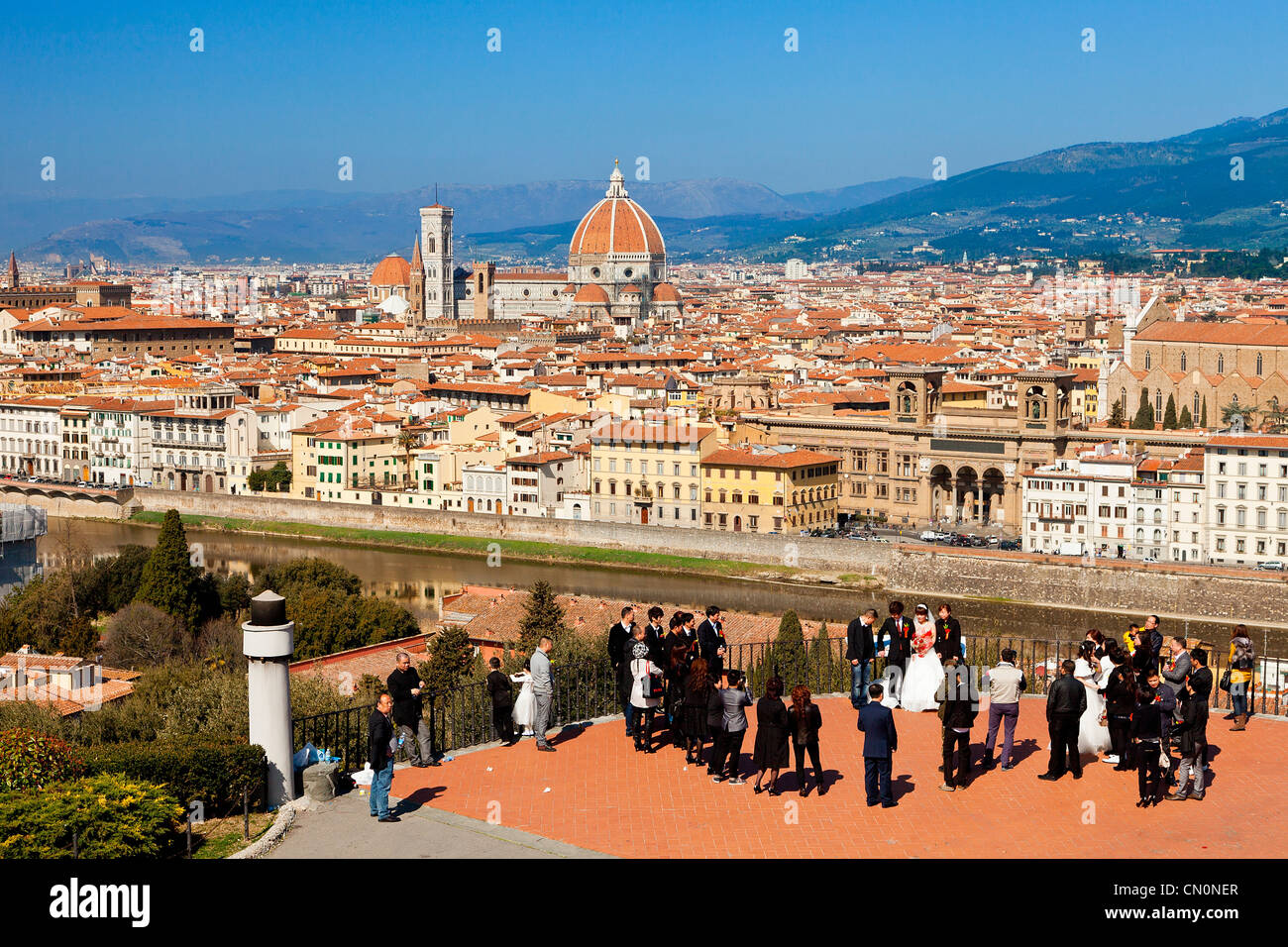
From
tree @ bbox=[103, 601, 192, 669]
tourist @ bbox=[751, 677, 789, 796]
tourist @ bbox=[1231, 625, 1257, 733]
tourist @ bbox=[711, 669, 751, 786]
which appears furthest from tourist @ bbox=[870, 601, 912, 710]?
tree @ bbox=[103, 601, 192, 669]

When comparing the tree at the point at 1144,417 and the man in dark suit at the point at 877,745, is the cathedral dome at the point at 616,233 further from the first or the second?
the man in dark suit at the point at 877,745

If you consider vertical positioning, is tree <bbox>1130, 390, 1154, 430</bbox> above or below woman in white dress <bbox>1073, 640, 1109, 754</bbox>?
below

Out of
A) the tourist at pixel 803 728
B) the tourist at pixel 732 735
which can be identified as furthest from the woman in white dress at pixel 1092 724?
the tourist at pixel 732 735

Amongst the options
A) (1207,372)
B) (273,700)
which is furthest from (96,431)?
(273,700)

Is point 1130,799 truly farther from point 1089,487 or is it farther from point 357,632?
point 1089,487

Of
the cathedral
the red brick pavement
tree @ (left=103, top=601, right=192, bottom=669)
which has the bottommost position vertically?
tree @ (left=103, top=601, right=192, bottom=669)

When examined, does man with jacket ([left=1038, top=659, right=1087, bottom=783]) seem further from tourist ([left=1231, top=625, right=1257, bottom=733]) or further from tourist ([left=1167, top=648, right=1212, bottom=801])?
tourist ([left=1231, top=625, right=1257, bottom=733])
